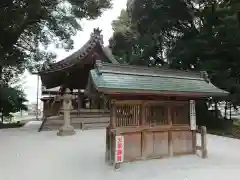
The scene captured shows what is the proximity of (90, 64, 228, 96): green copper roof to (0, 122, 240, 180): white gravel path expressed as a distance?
1.93 metres

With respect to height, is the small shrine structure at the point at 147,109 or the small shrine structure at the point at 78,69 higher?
the small shrine structure at the point at 78,69

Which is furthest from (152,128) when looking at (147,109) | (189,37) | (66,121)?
(189,37)

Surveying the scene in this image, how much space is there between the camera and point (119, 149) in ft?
20.9

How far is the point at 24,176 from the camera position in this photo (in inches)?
229

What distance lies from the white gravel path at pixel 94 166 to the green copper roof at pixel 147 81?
1.93 meters

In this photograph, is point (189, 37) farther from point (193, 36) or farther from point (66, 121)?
point (66, 121)

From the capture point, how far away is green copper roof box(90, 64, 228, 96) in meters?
6.32

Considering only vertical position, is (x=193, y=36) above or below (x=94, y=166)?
above

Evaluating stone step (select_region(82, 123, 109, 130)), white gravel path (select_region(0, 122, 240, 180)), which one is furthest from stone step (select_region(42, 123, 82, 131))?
white gravel path (select_region(0, 122, 240, 180))

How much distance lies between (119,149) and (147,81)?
2061 millimetres

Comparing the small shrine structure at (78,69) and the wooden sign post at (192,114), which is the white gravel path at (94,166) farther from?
the small shrine structure at (78,69)

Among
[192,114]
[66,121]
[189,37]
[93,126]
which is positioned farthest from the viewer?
[189,37]

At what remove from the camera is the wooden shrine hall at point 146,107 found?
6496 millimetres

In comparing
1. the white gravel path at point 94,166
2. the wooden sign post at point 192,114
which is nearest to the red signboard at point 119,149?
the white gravel path at point 94,166
